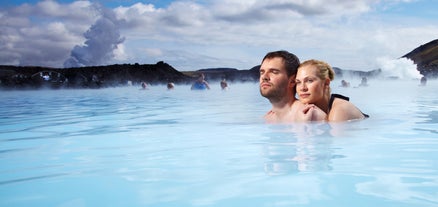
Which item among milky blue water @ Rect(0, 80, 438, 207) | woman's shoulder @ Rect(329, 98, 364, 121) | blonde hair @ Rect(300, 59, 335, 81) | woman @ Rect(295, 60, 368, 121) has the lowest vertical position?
milky blue water @ Rect(0, 80, 438, 207)

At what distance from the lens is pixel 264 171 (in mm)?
3730

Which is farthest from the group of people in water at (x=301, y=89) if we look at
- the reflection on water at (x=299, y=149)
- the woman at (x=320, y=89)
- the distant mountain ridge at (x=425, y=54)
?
the distant mountain ridge at (x=425, y=54)

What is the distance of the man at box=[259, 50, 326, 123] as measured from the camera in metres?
6.35

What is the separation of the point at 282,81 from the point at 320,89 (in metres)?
0.51

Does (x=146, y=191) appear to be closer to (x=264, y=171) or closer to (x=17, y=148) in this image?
(x=264, y=171)

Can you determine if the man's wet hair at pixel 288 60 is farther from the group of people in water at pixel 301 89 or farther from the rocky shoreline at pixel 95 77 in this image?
the rocky shoreline at pixel 95 77

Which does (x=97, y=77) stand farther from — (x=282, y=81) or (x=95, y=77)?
(x=282, y=81)

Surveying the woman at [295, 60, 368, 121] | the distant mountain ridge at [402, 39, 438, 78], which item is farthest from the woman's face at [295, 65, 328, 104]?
the distant mountain ridge at [402, 39, 438, 78]

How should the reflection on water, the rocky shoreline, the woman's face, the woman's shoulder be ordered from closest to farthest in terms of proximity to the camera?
1. the reflection on water
2. the woman's face
3. the woman's shoulder
4. the rocky shoreline

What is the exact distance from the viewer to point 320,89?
245 inches

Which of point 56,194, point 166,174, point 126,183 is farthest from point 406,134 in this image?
point 56,194

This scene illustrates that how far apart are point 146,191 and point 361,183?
147cm

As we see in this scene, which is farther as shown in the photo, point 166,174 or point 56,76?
point 56,76

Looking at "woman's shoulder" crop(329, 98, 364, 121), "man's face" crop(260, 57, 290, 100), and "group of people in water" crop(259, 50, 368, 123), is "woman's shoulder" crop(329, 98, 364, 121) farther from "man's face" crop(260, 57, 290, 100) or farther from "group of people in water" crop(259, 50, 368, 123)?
"man's face" crop(260, 57, 290, 100)
